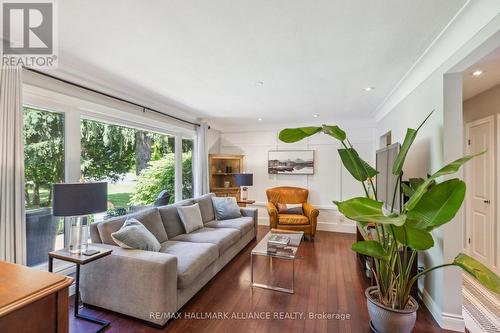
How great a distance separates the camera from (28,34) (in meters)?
1.92

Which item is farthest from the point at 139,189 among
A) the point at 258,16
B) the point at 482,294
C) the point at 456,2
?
the point at 482,294

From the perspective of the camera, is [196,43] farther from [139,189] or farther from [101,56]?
[139,189]

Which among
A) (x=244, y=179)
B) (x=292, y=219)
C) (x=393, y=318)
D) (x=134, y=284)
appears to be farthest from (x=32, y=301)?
(x=244, y=179)

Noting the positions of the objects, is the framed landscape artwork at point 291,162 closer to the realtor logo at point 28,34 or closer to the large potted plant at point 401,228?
the large potted plant at point 401,228

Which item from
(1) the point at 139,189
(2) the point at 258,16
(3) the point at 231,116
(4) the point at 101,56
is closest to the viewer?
(2) the point at 258,16

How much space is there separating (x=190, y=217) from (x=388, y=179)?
9.10 ft

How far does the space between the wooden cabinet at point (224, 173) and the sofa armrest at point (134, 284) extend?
3.23 m

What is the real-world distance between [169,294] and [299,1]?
2548 millimetres

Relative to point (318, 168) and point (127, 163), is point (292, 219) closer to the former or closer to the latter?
point (318, 168)

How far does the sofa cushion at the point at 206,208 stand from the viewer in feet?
13.3

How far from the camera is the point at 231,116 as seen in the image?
493cm

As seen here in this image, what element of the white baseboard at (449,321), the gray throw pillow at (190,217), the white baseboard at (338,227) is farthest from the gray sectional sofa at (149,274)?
the white baseboard at (338,227)

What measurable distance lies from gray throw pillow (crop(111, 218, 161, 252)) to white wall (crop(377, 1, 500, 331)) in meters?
2.81

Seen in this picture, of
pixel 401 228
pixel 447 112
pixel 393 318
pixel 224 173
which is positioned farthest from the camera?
pixel 224 173
